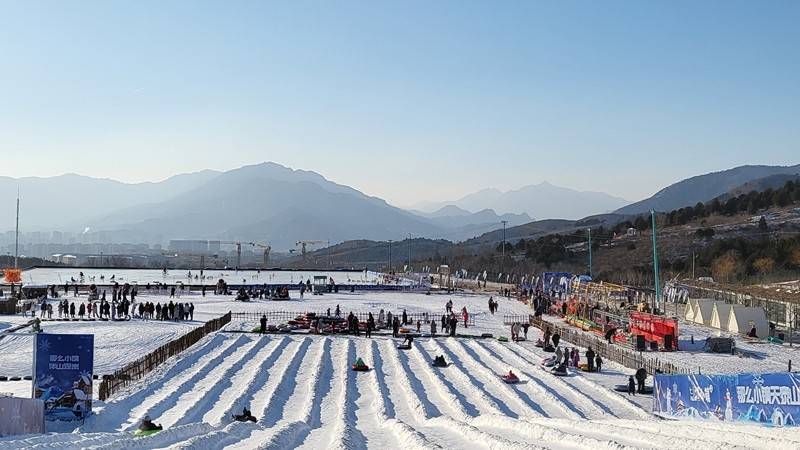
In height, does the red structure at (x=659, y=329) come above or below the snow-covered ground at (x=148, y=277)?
below

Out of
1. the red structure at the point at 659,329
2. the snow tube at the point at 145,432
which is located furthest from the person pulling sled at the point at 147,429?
the red structure at the point at 659,329

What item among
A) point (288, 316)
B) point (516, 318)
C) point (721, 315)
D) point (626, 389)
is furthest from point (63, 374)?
point (721, 315)

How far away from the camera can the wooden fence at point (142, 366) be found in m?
20.1

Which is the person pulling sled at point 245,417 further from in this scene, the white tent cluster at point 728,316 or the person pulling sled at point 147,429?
the white tent cluster at point 728,316

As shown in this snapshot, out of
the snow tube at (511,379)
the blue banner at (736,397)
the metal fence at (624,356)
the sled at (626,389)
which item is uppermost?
the blue banner at (736,397)

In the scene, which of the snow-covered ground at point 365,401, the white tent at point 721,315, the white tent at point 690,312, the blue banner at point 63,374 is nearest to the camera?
the snow-covered ground at point 365,401

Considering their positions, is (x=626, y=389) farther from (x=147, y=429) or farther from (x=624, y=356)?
(x=147, y=429)

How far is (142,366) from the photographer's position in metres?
23.1

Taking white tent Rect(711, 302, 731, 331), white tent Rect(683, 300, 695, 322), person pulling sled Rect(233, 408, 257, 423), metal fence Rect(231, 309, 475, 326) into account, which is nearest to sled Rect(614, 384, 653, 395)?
person pulling sled Rect(233, 408, 257, 423)

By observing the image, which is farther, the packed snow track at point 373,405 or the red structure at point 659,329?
the red structure at point 659,329

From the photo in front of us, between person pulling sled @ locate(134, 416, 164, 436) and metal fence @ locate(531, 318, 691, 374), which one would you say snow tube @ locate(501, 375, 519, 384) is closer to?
metal fence @ locate(531, 318, 691, 374)

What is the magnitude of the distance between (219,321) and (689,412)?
76.6 ft

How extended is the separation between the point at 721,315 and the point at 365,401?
23.7 m

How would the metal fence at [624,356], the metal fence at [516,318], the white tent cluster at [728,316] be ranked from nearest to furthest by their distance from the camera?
the metal fence at [624,356]
the white tent cluster at [728,316]
the metal fence at [516,318]
